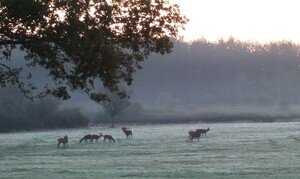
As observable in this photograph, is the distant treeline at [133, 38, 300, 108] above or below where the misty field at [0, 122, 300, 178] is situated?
above

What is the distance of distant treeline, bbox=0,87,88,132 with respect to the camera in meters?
104

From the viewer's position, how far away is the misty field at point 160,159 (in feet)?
111

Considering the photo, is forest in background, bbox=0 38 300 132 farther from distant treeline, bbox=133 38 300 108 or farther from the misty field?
the misty field

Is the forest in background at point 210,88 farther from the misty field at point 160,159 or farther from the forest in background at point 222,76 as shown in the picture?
the misty field at point 160,159

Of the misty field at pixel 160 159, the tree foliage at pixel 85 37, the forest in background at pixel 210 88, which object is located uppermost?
the forest in background at pixel 210 88

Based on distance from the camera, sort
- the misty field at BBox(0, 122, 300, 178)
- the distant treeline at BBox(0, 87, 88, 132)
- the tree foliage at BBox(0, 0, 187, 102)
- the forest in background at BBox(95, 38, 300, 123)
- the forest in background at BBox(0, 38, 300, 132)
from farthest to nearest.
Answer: the forest in background at BBox(95, 38, 300, 123), the forest in background at BBox(0, 38, 300, 132), the distant treeline at BBox(0, 87, 88, 132), the misty field at BBox(0, 122, 300, 178), the tree foliage at BBox(0, 0, 187, 102)

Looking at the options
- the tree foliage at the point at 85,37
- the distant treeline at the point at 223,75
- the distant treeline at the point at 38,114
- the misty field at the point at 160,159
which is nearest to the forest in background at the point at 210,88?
the distant treeline at the point at 223,75

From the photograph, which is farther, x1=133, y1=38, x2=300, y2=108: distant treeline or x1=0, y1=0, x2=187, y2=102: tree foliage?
x1=133, y1=38, x2=300, y2=108: distant treeline

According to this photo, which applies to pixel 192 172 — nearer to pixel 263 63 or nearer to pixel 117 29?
pixel 117 29

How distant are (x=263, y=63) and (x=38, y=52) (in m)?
147

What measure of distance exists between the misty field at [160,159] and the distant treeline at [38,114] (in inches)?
1721

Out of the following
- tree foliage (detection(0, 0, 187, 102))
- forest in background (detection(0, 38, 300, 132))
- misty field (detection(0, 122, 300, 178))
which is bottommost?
misty field (detection(0, 122, 300, 178))

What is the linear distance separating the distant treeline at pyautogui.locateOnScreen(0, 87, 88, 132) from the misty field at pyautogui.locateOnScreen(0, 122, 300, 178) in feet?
143

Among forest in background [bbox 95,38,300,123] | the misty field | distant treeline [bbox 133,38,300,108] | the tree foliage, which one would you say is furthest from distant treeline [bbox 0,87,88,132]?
the tree foliage
